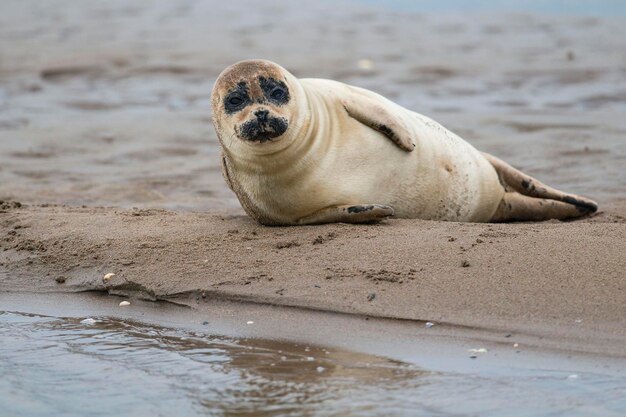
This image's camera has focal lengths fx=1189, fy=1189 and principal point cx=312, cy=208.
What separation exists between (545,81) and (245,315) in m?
8.82

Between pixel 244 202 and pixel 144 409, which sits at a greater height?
pixel 244 202

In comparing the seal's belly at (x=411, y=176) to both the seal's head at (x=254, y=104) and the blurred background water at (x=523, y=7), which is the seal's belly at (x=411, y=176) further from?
the blurred background water at (x=523, y=7)

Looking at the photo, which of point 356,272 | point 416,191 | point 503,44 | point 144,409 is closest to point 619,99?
point 503,44

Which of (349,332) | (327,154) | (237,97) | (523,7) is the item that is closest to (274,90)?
(237,97)

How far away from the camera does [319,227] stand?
5.35m

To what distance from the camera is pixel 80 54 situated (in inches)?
640

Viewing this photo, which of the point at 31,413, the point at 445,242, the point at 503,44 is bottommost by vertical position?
the point at 31,413

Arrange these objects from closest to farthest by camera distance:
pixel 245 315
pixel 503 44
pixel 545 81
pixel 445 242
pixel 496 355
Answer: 1. pixel 496 355
2. pixel 245 315
3. pixel 445 242
4. pixel 545 81
5. pixel 503 44

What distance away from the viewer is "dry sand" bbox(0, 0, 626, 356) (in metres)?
4.57

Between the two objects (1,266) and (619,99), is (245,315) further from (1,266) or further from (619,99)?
(619,99)

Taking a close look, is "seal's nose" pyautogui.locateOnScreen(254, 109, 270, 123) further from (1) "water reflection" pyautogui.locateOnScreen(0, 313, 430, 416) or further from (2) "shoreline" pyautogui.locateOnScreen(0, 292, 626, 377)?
(1) "water reflection" pyautogui.locateOnScreen(0, 313, 430, 416)

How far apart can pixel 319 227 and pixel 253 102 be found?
2.08 feet

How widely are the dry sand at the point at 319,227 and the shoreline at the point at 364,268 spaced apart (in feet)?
0.04

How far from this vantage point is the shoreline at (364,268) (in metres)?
4.27
